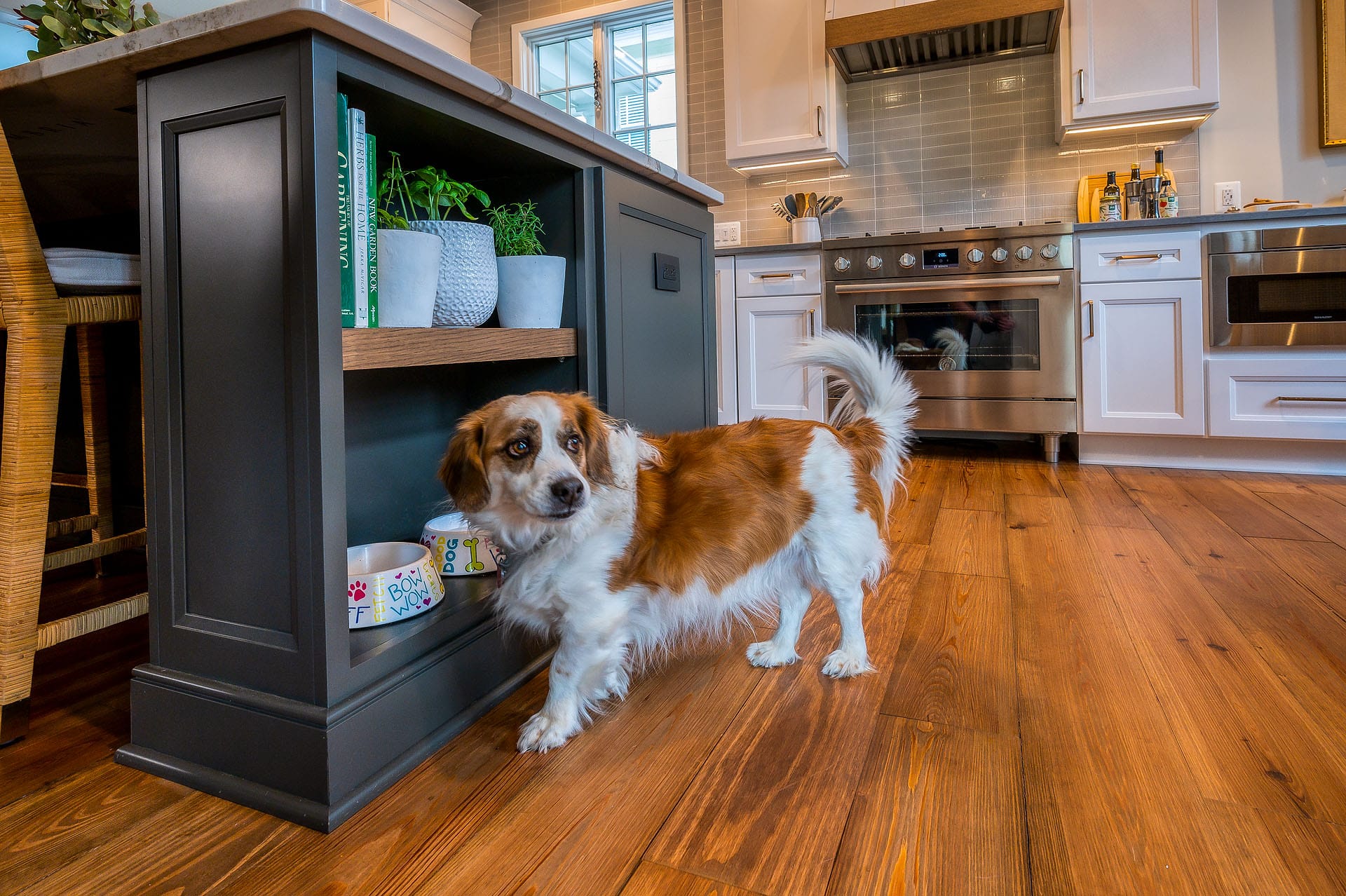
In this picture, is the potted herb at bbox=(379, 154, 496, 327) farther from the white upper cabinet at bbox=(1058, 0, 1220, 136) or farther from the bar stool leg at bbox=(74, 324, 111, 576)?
the white upper cabinet at bbox=(1058, 0, 1220, 136)

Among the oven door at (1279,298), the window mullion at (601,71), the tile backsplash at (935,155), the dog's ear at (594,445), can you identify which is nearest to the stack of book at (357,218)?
the dog's ear at (594,445)

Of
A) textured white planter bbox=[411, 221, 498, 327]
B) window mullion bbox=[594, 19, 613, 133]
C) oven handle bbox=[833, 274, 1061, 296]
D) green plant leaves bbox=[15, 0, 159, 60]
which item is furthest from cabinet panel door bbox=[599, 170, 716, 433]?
window mullion bbox=[594, 19, 613, 133]

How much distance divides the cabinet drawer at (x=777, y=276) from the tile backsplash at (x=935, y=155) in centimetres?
62

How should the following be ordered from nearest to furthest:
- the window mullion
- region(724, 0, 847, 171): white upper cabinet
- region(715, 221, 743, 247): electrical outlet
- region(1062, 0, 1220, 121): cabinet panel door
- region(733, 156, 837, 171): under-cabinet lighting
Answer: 1. region(1062, 0, 1220, 121): cabinet panel door
2. region(724, 0, 847, 171): white upper cabinet
3. region(733, 156, 837, 171): under-cabinet lighting
4. region(715, 221, 743, 247): electrical outlet
5. the window mullion

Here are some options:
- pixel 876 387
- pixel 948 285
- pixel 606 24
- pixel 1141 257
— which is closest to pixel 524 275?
pixel 876 387

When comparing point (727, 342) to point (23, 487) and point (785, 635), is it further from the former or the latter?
point (23, 487)

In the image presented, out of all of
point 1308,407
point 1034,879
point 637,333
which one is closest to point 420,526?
point 637,333

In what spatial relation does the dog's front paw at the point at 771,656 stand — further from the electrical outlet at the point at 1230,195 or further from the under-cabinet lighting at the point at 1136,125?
the electrical outlet at the point at 1230,195

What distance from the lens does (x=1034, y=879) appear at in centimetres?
80

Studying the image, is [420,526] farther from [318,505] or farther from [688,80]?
[688,80]

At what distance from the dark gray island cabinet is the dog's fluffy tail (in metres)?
0.59

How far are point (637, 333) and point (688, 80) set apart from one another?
11.6 feet

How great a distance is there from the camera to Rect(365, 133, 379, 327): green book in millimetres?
1055

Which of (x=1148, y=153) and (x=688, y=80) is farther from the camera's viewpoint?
(x=688, y=80)
